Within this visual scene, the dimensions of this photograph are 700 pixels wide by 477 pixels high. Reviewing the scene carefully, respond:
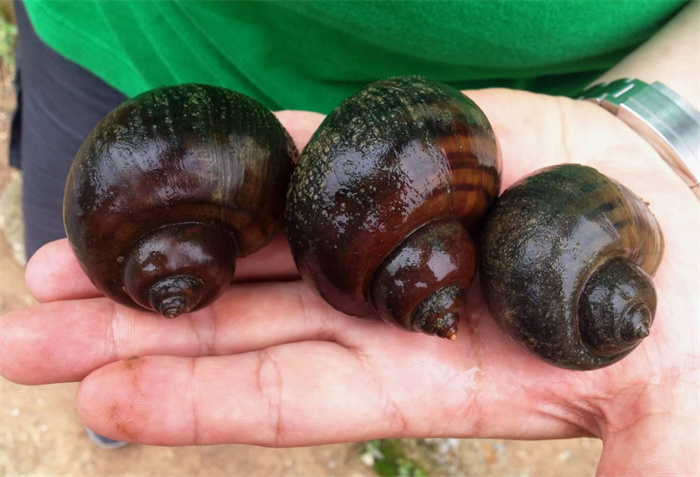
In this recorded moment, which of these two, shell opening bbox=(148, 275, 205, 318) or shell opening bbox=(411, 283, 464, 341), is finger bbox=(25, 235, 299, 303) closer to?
shell opening bbox=(148, 275, 205, 318)

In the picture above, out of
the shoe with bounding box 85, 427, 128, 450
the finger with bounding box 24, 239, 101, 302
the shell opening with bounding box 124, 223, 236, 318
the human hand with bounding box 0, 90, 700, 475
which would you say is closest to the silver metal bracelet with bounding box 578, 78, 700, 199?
the human hand with bounding box 0, 90, 700, 475

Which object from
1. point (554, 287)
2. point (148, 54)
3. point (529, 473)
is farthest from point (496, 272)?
point (529, 473)

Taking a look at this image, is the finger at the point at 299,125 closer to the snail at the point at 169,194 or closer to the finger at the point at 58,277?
the snail at the point at 169,194

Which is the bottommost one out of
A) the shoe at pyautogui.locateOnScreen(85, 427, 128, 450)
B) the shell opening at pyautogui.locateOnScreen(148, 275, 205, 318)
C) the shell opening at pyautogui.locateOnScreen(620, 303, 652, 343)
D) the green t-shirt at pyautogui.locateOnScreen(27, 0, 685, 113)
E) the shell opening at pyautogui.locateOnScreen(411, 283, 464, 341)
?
the shoe at pyautogui.locateOnScreen(85, 427, 128, 450)

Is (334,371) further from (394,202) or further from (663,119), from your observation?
(663,119)

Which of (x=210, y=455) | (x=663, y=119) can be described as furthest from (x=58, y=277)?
(x=663, y=119)

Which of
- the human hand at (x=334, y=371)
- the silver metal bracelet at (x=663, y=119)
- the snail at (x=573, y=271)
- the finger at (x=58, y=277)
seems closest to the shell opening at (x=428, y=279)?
the snail at (x=573, y=271)
